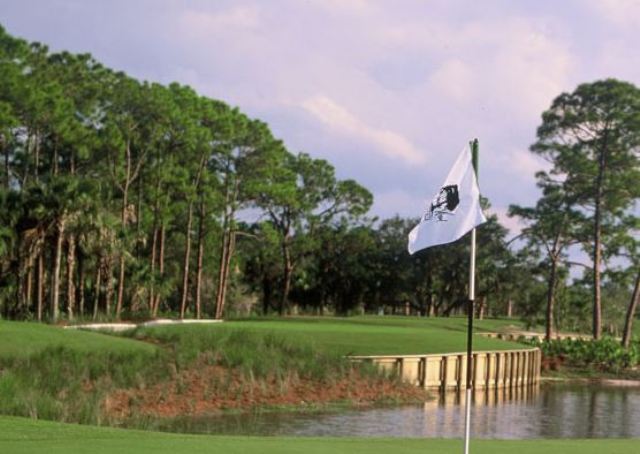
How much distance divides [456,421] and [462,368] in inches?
429

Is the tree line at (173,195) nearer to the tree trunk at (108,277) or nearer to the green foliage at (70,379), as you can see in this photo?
the tree trunk at (108,277)

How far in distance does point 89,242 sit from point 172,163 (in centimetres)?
1350

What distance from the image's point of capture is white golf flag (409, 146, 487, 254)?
13.3 m

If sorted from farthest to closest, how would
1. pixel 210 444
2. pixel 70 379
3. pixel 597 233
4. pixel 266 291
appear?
1. pixel 266 291
2. pixel 597 233
3. pixel 70 379
4. pixel 210 444

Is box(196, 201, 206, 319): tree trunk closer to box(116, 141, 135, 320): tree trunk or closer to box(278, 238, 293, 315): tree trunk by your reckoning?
box(116, 141, 135, 320): tree trunk

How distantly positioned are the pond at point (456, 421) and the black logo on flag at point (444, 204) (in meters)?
11.3

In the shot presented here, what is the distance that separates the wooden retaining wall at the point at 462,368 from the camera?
117 ft

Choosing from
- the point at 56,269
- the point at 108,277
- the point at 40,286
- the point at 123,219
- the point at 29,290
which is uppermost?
the point at 123,219

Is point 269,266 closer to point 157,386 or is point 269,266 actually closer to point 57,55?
point 57,55

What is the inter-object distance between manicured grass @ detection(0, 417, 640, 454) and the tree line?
3025 cm

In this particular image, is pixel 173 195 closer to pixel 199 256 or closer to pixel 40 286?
pixel 199 256

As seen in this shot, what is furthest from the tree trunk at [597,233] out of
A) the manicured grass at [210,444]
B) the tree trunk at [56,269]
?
the manicured grass at [210,444]

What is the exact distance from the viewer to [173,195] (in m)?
66.1

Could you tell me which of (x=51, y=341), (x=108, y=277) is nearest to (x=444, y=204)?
(x=51, y=341)
